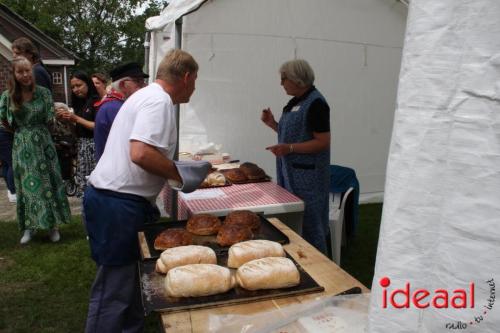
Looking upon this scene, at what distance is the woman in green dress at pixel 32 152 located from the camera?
3908mm

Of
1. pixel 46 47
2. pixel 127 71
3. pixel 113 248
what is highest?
pixel 46 47

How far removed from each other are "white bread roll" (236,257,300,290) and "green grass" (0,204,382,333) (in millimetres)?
1775

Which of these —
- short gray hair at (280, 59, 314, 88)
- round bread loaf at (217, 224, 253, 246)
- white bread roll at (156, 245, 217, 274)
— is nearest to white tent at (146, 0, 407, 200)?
short gray hair at (280, 59, 314, 88)

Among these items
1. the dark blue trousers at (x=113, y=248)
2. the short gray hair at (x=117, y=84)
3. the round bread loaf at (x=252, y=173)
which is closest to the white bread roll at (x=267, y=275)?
the dark blue trousers at (x=113, y=248)

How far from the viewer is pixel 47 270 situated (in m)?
3.92

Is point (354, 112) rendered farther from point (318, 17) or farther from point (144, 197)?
point (144, 197)

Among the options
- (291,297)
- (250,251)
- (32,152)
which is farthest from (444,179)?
(32,152)

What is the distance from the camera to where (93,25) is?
32562 mm

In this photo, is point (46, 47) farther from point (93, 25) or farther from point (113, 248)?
point (113, 248)

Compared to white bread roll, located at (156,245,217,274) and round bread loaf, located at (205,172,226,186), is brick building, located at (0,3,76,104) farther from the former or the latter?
white bread roll, located at (156,245,217,274)

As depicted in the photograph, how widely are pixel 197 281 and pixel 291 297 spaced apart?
326 mm

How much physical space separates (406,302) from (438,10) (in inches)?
19.9

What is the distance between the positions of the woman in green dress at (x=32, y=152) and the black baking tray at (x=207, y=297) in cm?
302

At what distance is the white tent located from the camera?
504cm
